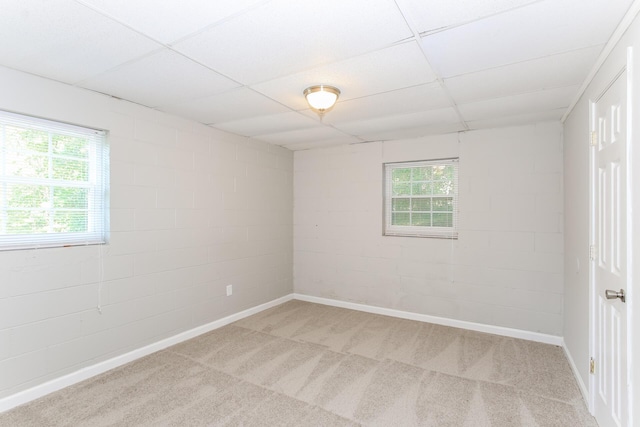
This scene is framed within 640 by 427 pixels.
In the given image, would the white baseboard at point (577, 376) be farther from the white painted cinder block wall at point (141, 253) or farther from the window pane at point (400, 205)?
the white painted cinder block wall at point (141, 253)

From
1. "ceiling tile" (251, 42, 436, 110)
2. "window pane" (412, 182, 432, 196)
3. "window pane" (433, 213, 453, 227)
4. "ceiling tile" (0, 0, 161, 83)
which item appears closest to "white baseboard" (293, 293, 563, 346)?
"window pane" (433, 213, 453, 227)

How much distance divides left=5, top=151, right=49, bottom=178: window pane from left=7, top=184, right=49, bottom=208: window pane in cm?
9

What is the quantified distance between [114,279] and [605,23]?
3842mm

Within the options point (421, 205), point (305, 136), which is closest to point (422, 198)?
point (421, 205)

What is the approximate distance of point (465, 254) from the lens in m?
3.87

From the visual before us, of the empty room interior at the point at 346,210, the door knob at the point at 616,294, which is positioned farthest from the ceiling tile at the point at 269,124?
the door knob at the point at 616,294

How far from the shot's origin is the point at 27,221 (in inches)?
94.1

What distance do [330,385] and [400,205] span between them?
8.38ft

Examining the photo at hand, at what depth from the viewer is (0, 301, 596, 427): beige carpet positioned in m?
2.18

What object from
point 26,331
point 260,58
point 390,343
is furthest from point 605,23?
point 26,331

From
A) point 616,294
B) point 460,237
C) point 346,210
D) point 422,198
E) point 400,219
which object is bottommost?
point 616,294

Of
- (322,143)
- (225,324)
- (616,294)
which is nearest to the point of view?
(616,294)

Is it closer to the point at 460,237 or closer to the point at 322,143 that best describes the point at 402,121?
the point at 322,143

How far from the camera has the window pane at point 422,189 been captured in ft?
13.7
